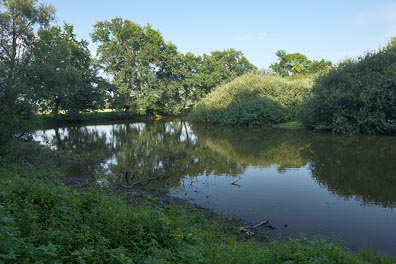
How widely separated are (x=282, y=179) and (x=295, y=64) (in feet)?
248

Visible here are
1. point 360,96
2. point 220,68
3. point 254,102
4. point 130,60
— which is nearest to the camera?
point 360,96

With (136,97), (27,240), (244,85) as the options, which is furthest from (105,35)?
(27,240)

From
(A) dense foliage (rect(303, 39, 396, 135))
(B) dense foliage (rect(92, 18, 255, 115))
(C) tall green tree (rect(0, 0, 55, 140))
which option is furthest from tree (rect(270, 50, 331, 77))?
(C) tall green tree (rect(0, 0, 55, 140))

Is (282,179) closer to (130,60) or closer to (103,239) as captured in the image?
(103,239)

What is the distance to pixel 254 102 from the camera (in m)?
41.7

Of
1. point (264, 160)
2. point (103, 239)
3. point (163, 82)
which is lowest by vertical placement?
point (264, 160)

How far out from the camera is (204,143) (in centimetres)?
2683

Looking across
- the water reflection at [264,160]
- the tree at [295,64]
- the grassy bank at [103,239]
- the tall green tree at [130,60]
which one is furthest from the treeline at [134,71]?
the grassy bank at [103,239]

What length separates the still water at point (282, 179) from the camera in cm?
941

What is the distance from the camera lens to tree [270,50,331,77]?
275 ft

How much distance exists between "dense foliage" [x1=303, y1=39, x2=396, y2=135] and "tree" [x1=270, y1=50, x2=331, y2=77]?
52.5m

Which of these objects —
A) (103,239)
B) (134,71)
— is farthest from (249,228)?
(134,71)

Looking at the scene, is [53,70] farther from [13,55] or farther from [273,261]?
[273,261]

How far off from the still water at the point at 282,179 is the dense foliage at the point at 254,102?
1619cm
